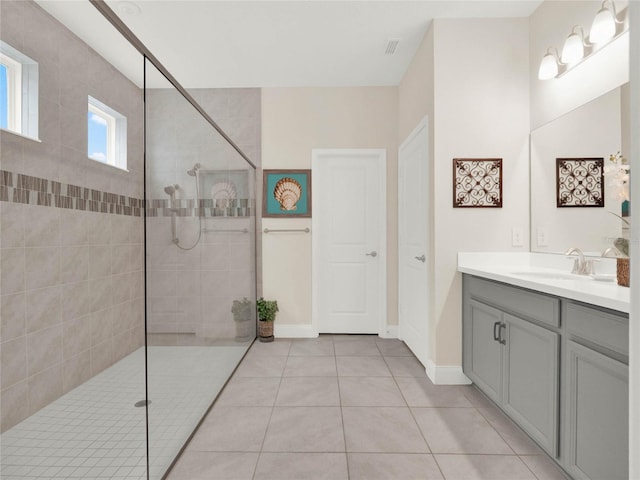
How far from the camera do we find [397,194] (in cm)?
377

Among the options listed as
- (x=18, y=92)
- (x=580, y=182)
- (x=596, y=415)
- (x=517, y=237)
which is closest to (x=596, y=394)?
(x=596, y=415)

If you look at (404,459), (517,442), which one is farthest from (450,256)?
(404,459)

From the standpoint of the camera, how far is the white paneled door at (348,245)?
3844 millimetres

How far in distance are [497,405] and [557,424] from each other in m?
0.59

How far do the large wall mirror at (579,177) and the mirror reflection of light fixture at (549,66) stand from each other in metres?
0.29

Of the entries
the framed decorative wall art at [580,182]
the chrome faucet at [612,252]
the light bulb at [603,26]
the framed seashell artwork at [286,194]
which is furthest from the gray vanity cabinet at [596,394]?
the framed seashell artwork at [286,194]

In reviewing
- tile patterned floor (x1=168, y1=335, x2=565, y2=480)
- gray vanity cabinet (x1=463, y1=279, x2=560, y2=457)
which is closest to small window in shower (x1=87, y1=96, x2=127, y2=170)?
tile patterned floor (x1=168, y1=335, x2=565, y2=480)

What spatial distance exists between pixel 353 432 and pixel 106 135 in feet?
6.10

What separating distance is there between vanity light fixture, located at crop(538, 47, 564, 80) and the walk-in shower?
220 cm

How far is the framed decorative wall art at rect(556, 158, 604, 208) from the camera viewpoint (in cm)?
200

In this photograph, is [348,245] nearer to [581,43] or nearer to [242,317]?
[242,317]

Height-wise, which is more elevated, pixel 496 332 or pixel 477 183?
pixel 477 183

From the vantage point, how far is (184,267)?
1860 mm

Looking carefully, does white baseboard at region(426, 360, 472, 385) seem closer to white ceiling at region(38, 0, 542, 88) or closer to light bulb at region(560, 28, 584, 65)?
light bulb at region(560, 28, 584, 65)
